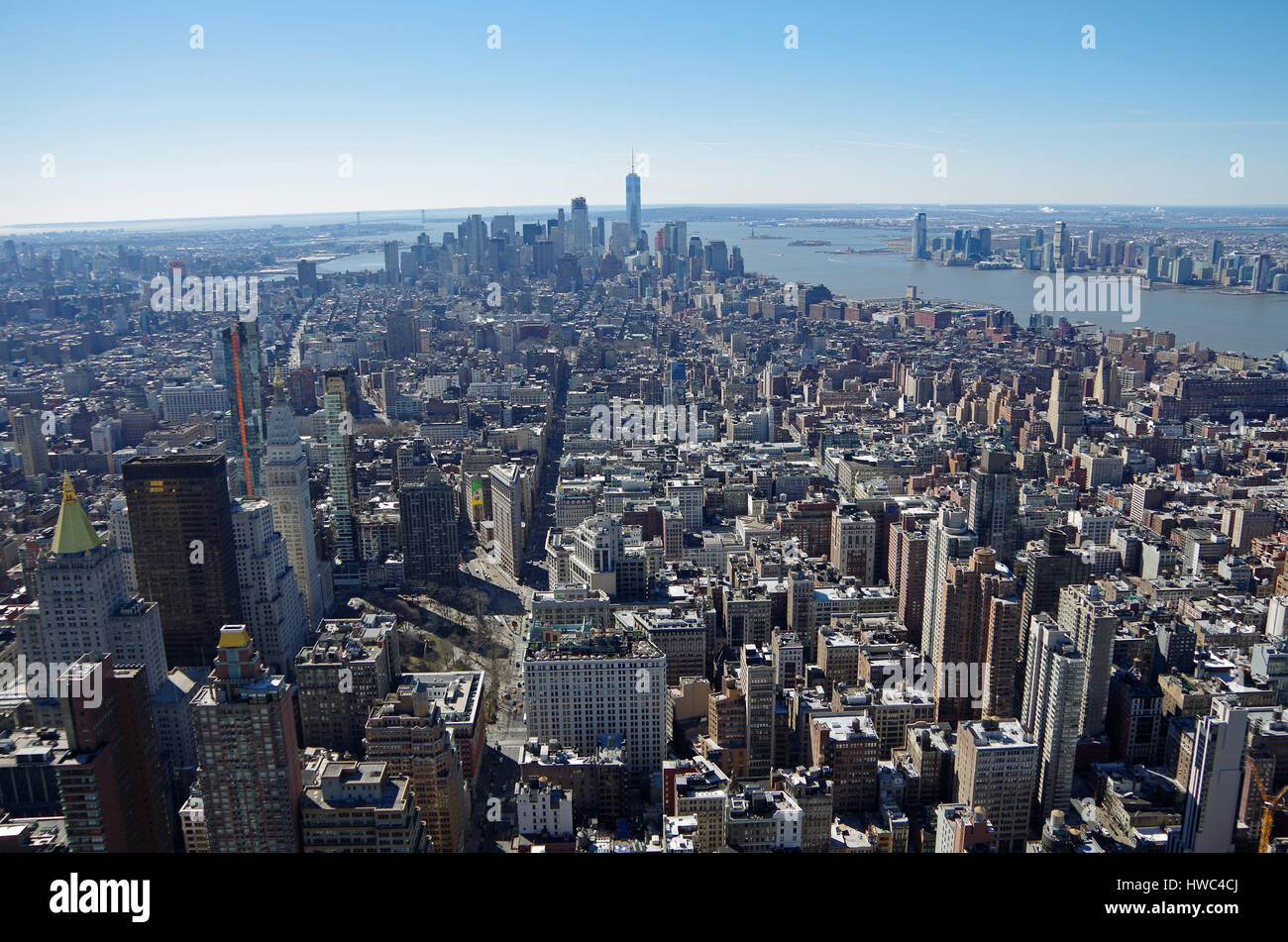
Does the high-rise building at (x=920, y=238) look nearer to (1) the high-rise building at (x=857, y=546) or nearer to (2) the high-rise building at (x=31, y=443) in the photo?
(1) the high-rise building at (x=857, y=546)

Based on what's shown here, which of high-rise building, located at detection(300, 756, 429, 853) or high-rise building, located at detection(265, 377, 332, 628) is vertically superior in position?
high-rise building, located at detection(265, 377, 332, 628)

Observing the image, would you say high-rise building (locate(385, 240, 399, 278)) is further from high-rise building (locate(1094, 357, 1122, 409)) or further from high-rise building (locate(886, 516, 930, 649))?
high-rise building (locate(886, 516, 930, 649))

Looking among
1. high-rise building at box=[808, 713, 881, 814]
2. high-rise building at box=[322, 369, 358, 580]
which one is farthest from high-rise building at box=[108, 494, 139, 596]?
high-rise building at box=[808, 713, 881, 814]

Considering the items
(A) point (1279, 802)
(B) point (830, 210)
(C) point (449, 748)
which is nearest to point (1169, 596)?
(A) point (1279, 802)

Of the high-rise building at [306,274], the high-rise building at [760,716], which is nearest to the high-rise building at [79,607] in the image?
the high-rise building at [760,716]

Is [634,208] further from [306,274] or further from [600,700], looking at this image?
[600,700]
